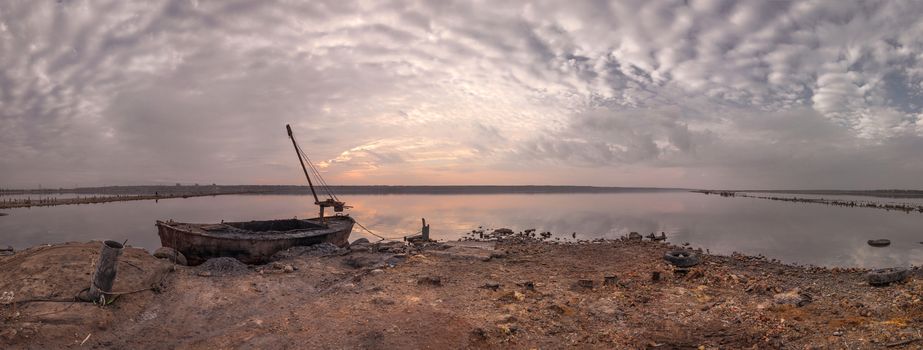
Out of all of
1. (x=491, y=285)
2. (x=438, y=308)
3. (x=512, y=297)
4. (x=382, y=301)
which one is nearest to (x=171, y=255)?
(x=382, y=301)

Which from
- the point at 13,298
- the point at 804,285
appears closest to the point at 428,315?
the point at 13,298

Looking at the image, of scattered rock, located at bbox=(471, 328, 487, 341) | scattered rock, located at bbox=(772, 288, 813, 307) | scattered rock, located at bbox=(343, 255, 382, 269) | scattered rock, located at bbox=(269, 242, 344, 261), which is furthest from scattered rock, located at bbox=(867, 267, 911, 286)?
scattered rock, located at bbox=(269, 242, 344, 261)

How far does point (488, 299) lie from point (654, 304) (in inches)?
173

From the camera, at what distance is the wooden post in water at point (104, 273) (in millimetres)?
9984

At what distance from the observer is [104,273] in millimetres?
10180

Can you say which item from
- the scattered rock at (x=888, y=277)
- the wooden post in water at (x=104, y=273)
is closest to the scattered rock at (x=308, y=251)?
the wooden post in water at (x=104, y=273)

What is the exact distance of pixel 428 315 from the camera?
9.94m

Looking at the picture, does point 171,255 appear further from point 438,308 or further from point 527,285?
point 527,285

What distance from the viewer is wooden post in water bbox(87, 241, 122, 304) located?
9984 mm

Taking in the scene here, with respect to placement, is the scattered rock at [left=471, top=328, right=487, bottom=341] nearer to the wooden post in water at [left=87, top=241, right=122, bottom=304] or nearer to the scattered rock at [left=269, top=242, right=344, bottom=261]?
the wooden post in water at [left=87, top=241, right=122, bottom=304]

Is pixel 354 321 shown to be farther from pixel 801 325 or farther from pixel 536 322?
pixel 801 325

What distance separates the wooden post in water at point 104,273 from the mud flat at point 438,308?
0.43m

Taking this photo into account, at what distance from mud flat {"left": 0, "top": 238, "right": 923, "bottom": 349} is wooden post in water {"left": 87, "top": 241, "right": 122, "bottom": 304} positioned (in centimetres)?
43

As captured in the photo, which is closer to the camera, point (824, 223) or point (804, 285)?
point (804, 285)
